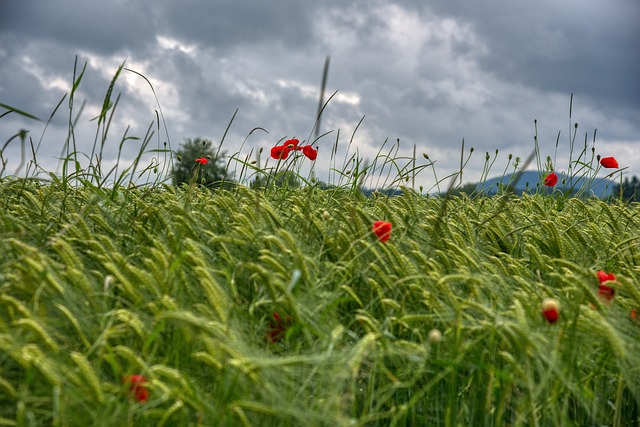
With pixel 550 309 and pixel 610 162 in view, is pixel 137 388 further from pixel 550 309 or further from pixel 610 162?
pixel 610 162

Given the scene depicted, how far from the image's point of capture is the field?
179cm

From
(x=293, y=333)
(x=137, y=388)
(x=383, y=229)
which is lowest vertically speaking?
(x=137, y=388)

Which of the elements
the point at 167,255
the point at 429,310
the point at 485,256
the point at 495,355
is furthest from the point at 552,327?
the point at 167,255

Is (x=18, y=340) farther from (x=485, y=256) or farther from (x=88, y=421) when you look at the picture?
(x=485, y=256)

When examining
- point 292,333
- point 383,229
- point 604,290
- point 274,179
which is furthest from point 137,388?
point 274,179

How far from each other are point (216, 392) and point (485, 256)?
5.77 ft

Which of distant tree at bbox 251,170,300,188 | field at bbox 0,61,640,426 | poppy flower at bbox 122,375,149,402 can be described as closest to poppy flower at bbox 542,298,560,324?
field at bbox 0,61,640,426

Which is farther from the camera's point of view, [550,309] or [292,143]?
[292,143]

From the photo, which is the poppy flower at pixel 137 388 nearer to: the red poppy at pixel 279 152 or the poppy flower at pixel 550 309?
the poppy flower at pixel 550 309

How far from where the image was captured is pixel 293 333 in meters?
2.28

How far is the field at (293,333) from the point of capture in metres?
1.79

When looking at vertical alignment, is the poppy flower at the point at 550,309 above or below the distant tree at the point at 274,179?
below

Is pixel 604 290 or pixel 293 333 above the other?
pixel 604 290

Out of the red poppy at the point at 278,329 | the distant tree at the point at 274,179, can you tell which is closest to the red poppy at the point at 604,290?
the red poppy at the point at 278,329
